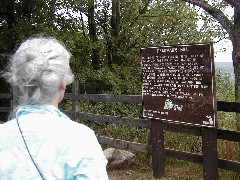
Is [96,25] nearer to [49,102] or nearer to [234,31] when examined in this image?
[234,31]

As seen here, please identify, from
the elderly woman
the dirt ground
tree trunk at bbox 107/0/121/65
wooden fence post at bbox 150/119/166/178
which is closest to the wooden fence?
wooden fence post at bbox 150/119/166/178

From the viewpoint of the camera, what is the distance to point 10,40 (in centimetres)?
1095

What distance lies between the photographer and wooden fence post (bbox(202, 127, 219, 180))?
4.87m

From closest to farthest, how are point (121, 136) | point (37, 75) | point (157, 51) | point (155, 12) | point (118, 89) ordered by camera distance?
point (37, 75)
point (157, 51)
point (121, 136)
point (118, 89)
point (155, 12)

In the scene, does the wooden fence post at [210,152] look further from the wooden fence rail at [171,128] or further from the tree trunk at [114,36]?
the tree trunk at [114,36]

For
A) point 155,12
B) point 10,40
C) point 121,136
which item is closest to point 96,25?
point 155,12

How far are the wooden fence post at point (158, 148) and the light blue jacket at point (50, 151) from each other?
4.34 meters

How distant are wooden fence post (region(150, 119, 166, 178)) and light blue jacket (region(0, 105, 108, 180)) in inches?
171

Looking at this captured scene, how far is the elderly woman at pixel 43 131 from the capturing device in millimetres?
1291

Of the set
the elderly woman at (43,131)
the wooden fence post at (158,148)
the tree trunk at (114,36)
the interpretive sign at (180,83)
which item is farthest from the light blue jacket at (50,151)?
→ the tree trunk at (114,36)

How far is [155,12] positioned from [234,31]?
783 cm

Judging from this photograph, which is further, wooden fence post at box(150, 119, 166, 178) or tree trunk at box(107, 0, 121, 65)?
tree trunk at box(107, 0, 121, 65)

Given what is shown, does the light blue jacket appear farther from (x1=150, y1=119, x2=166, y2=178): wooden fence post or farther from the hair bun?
(x1=150, y1=119, x2=166, y2=178): wooden fence post

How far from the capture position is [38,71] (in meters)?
1.40
